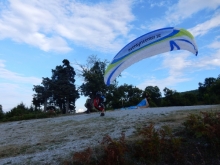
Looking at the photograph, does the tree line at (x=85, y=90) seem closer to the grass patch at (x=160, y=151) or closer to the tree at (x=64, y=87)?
the tree at (x=64, y=87)

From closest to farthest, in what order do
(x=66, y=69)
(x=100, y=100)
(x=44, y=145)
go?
(x=44, y=145) < (x=100, y=100) < (x=66, y=69)

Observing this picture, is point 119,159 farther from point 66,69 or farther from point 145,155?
point 66,69

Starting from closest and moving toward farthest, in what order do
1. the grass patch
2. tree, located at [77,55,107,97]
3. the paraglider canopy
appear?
the grass patch, the paraglider canopy, tree, located at [77,55,107,97]

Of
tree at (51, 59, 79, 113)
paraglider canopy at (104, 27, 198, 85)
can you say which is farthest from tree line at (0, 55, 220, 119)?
paraglider canopy at (104, 27, 198, 85)

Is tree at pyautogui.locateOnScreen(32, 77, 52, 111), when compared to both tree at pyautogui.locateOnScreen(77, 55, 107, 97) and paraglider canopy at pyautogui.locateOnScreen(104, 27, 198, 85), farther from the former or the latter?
paraglider canopy at pyautogui.locateOnScreen(104, 27, 198, 85)

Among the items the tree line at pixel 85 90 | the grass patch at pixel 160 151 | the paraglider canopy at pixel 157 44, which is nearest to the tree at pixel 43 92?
the tree line at pixel 85 90

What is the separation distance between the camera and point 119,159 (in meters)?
4.76

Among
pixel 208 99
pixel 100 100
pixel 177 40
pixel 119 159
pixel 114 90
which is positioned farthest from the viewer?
pixel 114 90

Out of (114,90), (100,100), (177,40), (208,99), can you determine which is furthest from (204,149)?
(114,90)

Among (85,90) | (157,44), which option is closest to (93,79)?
(85,90)

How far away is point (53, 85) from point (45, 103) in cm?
323

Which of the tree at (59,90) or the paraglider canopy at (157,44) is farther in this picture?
the tree at (59,90)

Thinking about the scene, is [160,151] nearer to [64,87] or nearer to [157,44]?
[157,44]

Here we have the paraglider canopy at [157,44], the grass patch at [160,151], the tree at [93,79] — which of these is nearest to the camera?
the grass patch at [160,151]
